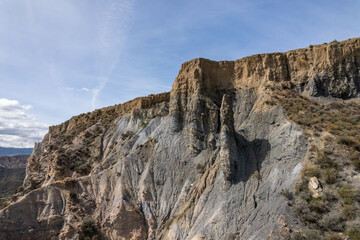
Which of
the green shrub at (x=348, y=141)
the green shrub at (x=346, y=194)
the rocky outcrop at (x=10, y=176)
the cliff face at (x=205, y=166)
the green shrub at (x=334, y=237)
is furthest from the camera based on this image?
the rocky outcrop at (x=10, y=176)

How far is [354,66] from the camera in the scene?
84.2ft

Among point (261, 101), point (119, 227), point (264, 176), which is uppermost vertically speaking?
point (261, 101)

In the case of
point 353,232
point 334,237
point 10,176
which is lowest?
point 334,237

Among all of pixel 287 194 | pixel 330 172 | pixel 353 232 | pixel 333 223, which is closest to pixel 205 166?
pixel 287 194

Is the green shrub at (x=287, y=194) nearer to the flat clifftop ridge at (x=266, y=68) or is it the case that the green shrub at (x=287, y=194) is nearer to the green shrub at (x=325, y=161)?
the green shrub at (x=325, y=161)

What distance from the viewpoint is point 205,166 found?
2370 cm

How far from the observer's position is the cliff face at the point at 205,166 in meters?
18.1

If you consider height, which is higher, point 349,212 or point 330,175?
point 330,175

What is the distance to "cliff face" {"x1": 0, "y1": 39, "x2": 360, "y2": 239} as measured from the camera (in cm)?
1814

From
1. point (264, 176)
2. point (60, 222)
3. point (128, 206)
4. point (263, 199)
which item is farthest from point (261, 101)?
point (60, 222)

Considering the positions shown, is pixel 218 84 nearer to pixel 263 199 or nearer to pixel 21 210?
pixel 263 199

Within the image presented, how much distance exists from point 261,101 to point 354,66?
372 inches

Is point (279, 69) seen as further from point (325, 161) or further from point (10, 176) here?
point (10, 176)

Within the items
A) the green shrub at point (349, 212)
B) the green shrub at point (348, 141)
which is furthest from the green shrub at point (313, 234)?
the green shrub at point (348, 141)
